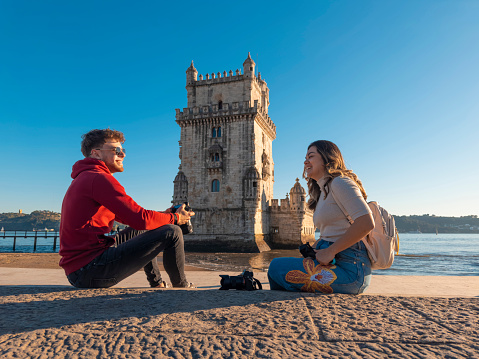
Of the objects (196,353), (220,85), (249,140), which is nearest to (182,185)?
(249,140)

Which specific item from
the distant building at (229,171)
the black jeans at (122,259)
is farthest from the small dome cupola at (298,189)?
the black jeans at (122,259)

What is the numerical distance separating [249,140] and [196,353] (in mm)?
27991

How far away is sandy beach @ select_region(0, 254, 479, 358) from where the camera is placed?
1.78 meters

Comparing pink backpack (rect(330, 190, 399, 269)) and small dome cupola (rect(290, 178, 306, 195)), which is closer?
pink backpack (rect(330, 190, 399, 269))

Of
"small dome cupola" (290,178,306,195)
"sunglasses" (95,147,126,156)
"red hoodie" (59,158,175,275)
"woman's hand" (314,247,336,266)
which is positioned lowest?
"woman's hand" (314,247,336,266)

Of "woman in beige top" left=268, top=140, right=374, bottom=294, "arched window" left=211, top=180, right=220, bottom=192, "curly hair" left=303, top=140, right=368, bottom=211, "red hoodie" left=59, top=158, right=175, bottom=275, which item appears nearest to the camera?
"woman in beige top" left=268, top=140, right=374, bottom=294

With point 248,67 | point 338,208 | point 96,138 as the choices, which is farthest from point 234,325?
point 248,67

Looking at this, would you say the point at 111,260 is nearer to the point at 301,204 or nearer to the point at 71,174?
the point at 71,174

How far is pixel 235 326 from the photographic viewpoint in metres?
2.14

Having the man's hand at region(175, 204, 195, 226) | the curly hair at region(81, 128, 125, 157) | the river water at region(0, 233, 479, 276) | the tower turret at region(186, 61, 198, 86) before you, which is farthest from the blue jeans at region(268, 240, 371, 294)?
the tower turret at region(186, 61, 198, 86)

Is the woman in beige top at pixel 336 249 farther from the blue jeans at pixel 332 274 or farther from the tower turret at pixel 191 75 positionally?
the tower turret at pixel 191 75

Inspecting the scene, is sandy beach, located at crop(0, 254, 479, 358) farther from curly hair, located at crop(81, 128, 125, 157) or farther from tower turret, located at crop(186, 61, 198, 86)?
tower turret, located at crop(186, 61, 198, 86)

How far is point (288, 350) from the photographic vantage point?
178 cm

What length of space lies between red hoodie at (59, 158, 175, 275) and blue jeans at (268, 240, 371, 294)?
1.46m
